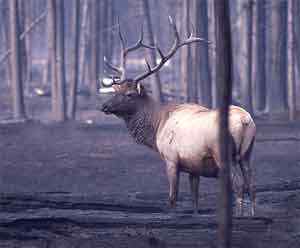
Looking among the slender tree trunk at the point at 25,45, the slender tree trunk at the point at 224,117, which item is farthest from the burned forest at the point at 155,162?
the slender tree trunk at the point at 25,45

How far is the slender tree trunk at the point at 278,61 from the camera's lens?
29.8m

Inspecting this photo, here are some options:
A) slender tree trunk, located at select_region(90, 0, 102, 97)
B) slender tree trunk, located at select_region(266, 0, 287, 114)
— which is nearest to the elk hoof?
slender tree trunk, located at select_region(266, 0, 287, 114)

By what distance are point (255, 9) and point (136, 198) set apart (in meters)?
18.2

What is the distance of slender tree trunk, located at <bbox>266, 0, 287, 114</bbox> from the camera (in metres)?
29.8

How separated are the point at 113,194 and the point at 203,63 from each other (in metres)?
13.7

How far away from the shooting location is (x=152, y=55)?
2738cm

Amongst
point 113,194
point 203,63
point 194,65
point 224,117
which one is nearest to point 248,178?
point 113,194

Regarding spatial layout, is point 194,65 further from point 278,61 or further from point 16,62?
point 16,62

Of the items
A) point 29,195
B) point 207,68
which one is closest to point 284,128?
point 207,68

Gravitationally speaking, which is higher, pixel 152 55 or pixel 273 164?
pixel 152 55

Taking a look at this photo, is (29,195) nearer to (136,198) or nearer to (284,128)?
(136,198)

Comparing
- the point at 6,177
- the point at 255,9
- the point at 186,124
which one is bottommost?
the point at 6,177

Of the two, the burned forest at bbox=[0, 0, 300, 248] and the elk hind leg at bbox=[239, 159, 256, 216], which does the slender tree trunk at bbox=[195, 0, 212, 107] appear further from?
the elk hind leg at bbox=[239, 159, 256, 216]

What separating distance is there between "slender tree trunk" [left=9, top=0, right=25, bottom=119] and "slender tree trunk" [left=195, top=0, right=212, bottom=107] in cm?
587
